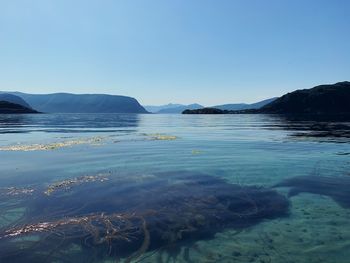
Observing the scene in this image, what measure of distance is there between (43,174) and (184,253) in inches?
624

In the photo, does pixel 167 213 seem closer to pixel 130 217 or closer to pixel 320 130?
pixel 130 217

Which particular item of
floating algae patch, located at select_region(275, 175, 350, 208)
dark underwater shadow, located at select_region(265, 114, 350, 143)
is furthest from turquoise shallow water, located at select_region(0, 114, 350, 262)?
dark underwater shadow, located at select_region(265, 114, 350, 143)

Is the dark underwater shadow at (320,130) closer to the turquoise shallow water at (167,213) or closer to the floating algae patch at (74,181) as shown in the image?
the turquoise shallow water at (167,213)

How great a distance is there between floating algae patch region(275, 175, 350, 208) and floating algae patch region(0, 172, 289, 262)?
211 centimetres

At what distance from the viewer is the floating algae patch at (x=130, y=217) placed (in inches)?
441

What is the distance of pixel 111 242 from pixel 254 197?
8732 mm

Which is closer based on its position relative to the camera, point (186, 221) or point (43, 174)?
point (186, 221)

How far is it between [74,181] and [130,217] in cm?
843

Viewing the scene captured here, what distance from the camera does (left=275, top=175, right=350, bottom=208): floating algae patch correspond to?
17484mm

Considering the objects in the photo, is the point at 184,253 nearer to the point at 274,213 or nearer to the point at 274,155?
the point at 274,213

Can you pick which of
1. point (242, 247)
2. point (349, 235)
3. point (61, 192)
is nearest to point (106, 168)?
point (61, 192)

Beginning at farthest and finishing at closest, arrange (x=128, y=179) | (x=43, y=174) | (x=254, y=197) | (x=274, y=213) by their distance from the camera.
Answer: (x=43, y=174) < (x=128, y=179) < (x=254, y=197) < (x=274, y=213)

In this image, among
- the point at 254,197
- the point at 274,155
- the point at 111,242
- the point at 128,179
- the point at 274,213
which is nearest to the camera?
the point at 111,242

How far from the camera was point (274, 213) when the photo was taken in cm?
1482
